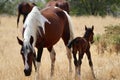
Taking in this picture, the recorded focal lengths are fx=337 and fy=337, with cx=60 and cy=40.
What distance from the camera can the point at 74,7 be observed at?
112 feet

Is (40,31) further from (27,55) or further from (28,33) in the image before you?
(27,55)

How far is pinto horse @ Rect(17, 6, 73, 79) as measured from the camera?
5.55m

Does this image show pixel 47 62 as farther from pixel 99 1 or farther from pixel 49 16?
pixel 99 1

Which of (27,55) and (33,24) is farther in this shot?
(33,24)

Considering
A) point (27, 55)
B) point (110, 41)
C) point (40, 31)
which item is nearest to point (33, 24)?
point (40, 31)

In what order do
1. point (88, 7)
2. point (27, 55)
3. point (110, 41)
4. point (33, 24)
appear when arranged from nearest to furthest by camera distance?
1. point (27, 55)
2. point (33, 24)
3. point (110, 41)
4. point (88, 7)

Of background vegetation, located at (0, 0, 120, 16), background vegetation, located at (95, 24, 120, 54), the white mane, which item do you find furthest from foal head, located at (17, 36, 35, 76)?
background vegetation, located at (0, 0, 120, 16)

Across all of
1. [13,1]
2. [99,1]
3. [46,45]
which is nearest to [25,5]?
[46,45]

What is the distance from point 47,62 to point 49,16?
6.05 feet

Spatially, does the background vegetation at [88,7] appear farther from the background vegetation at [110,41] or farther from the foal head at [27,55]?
the foal head at [27,55]

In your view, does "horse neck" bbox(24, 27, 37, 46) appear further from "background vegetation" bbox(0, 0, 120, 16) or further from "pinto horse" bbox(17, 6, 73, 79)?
"background vegetation" bbox(0, 0, 120, 16)

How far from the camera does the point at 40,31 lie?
6.27m

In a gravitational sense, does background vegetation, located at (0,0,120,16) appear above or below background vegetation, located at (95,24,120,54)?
Result: below

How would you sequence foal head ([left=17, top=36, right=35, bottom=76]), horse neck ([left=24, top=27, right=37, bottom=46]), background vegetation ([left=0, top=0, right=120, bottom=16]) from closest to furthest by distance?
foal head ([left=17, top=36, right=35, bottom=76])
horse neck ([left=24, top=27, right=37, bottom=46])
background vegetation ([left=0, top=0, right=120, bottom=16])
